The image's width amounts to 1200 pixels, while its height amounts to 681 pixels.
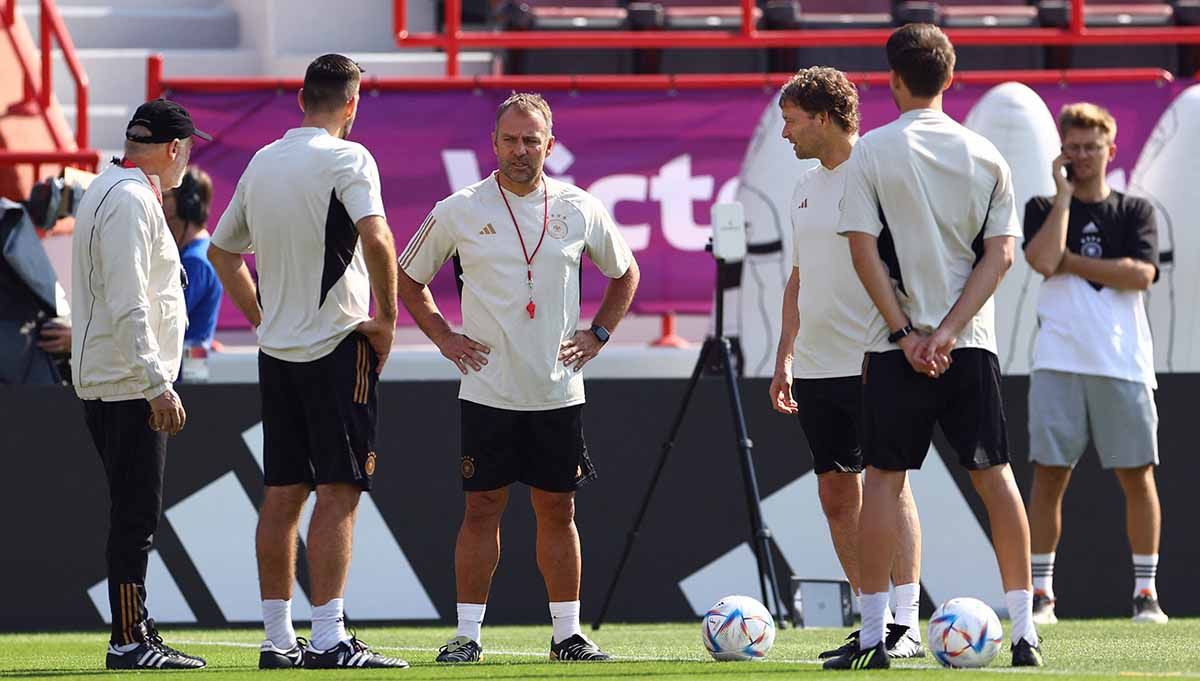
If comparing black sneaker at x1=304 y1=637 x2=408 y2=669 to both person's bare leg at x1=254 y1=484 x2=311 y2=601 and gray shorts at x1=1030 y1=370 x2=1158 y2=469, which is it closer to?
person's bare leg at x1=254 y1=484 x2=311 y2=601

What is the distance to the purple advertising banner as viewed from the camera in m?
11.5

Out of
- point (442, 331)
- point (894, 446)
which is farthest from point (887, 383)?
point (442, 331)

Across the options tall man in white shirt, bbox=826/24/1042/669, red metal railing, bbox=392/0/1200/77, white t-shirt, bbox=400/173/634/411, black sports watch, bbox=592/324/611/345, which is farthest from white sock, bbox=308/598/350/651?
red metal railing, bbox=392/0/1200/77

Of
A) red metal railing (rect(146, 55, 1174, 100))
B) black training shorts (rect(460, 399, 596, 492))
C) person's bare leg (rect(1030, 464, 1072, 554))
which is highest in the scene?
red metal railing (rect(146, 55, 1174, 100))

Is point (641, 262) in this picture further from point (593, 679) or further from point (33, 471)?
point (593, 679)

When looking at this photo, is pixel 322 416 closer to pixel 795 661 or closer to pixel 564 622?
pixel 564 622

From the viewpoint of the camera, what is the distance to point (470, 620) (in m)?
6.63

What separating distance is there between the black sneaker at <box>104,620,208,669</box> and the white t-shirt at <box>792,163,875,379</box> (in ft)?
7.59

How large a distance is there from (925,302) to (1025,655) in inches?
42.7

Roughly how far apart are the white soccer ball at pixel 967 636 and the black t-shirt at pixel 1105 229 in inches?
120

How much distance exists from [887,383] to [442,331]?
1641 millimetres

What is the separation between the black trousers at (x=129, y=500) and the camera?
638 centimetres

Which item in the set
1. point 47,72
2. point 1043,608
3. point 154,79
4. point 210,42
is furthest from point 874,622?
point 210,42

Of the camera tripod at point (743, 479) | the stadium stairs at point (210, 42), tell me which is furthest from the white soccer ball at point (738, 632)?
the stadium stairs at point (210, 42)
